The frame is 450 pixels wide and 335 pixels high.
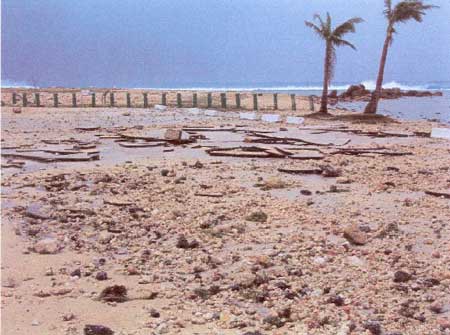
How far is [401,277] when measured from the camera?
177 inches

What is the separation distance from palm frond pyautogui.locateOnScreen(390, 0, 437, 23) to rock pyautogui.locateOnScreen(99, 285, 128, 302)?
23.3 m

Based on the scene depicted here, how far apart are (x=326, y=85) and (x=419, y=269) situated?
24.0 meters

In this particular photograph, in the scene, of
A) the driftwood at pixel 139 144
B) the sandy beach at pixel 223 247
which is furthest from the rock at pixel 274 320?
the driftwood at pixel 139 144

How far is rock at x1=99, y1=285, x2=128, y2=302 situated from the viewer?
4195 mm

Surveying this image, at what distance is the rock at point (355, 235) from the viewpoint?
5.48 metres

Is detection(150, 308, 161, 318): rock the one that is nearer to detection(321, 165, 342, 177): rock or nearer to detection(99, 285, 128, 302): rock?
detection(99, 285, 128, 302): rock

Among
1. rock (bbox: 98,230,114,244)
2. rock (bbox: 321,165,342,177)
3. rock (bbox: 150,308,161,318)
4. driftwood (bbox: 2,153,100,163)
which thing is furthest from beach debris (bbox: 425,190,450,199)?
driftwood (bbox: 2,153,100,163)

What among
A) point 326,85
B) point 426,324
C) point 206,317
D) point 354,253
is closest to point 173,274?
point 206,317

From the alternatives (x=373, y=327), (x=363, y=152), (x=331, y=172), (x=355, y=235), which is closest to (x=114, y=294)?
(x=373, y=327)

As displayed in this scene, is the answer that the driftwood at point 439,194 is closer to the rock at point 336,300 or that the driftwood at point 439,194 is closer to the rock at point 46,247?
the rock at point 336,300

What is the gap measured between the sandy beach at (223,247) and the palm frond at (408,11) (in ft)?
53.3

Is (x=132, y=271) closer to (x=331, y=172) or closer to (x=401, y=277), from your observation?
(x=401, y=277)

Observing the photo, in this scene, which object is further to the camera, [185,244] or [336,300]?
[185,244]

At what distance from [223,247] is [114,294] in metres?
1.44
